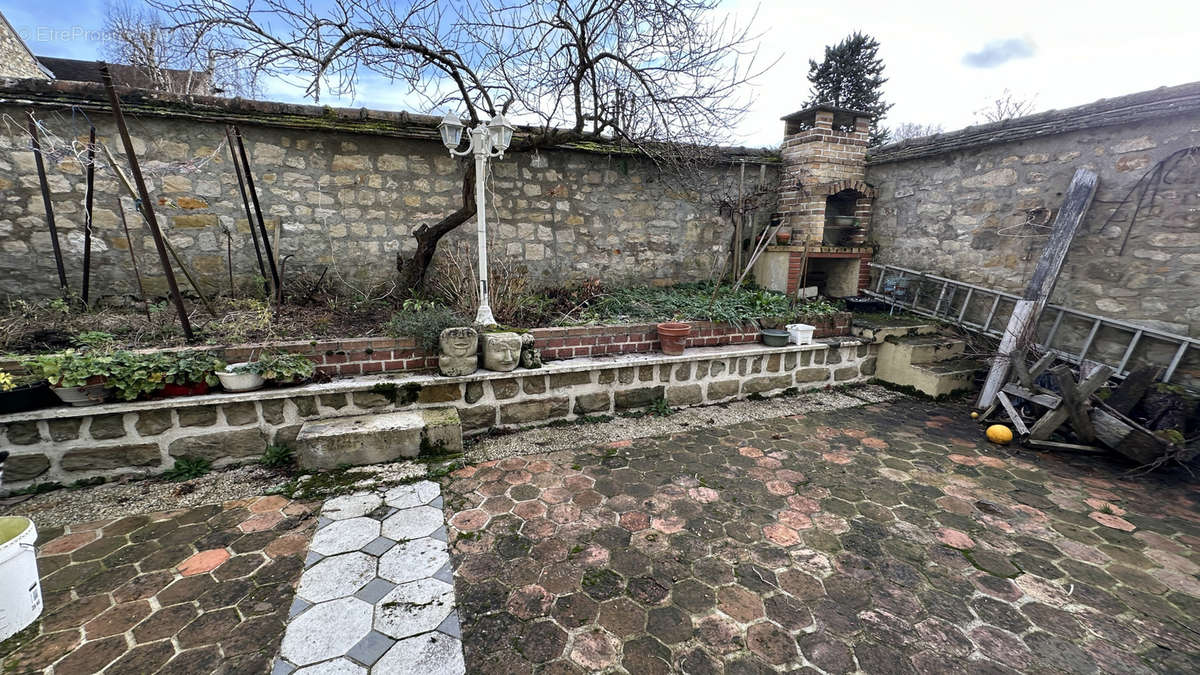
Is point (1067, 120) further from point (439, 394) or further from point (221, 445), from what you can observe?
point (221, 445)

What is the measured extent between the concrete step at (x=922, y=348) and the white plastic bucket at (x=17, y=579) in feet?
23.4

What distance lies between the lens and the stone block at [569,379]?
4.19 m

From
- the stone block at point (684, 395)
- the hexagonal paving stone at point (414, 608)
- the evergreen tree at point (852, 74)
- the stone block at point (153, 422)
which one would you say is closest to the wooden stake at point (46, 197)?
→ the stone block at point (153, 422)

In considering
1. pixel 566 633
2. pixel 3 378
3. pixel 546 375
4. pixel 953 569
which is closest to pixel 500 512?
pixel 566 633

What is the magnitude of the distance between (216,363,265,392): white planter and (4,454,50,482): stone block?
1120mm

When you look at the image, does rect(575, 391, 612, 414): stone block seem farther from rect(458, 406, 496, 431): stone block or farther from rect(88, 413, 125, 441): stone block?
rect(88, 413, 125, 441): stone block

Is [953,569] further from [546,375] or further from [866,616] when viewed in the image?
[546,375]

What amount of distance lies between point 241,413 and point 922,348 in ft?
22.6

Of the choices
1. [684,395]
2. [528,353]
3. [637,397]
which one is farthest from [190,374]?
[684,395]

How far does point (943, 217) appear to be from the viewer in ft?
19.6

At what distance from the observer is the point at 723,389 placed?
492cm

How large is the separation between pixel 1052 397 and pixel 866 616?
3.50 m

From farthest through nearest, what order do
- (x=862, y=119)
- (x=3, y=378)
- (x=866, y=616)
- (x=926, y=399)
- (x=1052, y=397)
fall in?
(x=862, y=119) → (x=926, y=399) → (x=1052, y=397) → (x=3, y=378) → (x=866, y=616)

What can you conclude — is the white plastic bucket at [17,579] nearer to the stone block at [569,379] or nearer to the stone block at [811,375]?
the stone block at [569,379]
